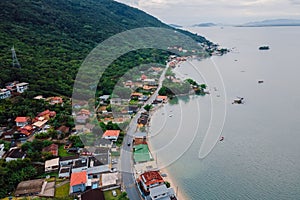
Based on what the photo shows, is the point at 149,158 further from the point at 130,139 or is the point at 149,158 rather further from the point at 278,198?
the point at 278,198

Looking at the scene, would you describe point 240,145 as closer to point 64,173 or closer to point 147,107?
point 147,107

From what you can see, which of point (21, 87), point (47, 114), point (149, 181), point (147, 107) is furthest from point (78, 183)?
point (21, 87)

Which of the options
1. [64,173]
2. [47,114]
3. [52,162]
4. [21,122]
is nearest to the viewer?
[64,173]

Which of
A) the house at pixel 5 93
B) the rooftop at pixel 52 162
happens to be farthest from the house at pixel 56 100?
the rooftop at pixel 52 162

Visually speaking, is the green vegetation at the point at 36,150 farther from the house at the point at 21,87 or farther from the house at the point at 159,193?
the house at the point at 21,87

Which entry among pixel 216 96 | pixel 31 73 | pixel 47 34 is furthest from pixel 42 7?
pixel 216 96

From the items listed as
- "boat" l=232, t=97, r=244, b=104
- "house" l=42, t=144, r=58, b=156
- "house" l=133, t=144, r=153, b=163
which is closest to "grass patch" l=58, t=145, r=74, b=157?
"house" l=42, t=144, r=58, b=156

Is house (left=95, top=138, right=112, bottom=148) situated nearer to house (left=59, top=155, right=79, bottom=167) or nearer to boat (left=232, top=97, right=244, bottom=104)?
house (left=59, top=155, right=79, bottom=167)
